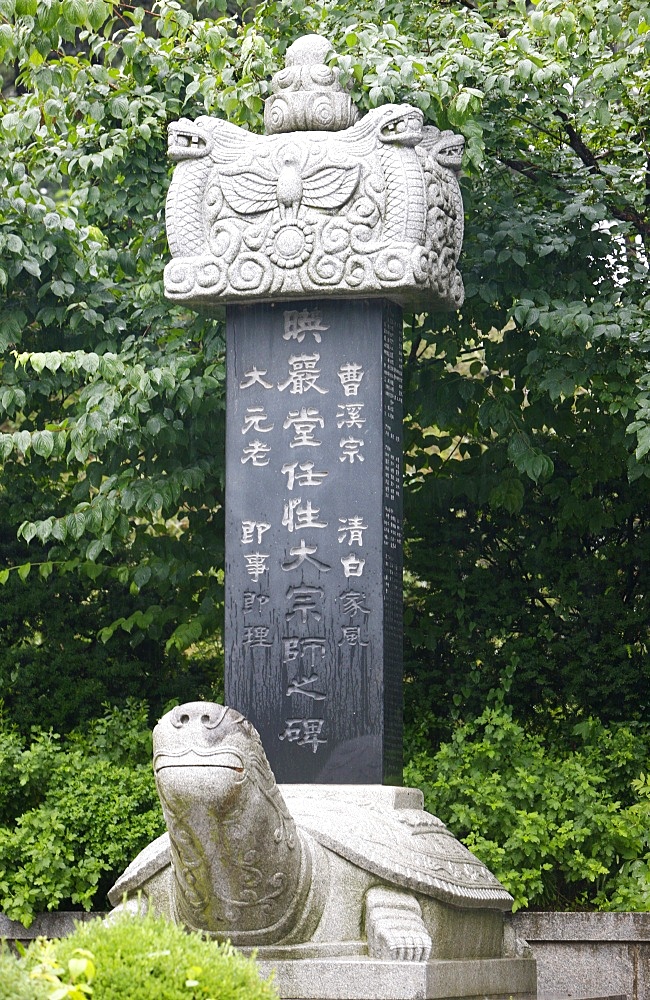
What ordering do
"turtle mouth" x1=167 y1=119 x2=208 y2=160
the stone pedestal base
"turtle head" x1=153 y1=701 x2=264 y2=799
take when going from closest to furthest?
"turtle head" x1=153 y1=701 x2=264 y2=799
the stone pedestal base
"turtle mouth" x1=167 y1=119 x2=208 y2=160

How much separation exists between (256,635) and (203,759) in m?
1.53

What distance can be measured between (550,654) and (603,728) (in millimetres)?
739

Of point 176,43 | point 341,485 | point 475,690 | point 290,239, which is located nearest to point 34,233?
point 176,43

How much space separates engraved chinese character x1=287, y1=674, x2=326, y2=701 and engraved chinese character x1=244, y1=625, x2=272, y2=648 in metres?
0.19

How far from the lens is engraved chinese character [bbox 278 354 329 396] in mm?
5531

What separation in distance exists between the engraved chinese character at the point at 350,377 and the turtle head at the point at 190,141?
1128 mm

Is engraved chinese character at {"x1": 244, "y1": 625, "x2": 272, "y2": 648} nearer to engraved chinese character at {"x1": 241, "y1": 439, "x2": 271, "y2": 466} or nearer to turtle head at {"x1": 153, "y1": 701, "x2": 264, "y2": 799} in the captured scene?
engraved chinese character at {"x1": 241, "y1": 439, "x2": 271, "y2": 466}

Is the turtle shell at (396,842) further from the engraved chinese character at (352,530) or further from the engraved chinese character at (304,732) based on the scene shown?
the engraved chinese character at (352,530)

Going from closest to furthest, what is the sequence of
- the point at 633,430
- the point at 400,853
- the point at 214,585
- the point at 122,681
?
the point at 400,853 → the point at 633,430 → the point at 214,585 → the point at 122,681

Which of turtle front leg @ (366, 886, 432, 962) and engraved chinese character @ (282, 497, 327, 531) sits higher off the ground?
engraved chinese character @ (282, 497, 327, 531)

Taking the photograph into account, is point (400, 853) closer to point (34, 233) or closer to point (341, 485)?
point (341, 485)

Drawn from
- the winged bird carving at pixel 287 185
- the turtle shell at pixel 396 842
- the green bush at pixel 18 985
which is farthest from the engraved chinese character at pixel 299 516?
the green bush at pixel 18 985

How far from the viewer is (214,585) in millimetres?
7285

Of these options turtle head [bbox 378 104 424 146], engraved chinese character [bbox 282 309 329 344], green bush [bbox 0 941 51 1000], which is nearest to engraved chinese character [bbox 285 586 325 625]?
engraved chinese character [bbox 282 309 329 344]
